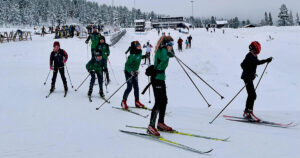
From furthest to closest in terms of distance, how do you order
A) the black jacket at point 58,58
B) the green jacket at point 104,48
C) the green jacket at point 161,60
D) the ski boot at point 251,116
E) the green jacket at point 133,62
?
the green jacket at point 104,48, the black jacket at point 58,58, the green jacket at point 133,62, the ski boot at point 251,116, the green jacket at point 161,60

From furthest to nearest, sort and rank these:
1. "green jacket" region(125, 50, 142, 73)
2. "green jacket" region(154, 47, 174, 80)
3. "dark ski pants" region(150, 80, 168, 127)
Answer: "green jacket" region(125, 50, 142, 73) < "dark ski pants" region(150, 80, 168, 127) < "green jacket" region(154, 47, 174, 80)

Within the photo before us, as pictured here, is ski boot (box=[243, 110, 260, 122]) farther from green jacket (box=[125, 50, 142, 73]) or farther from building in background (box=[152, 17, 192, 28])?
building in background (box=[152, 17, 192, 28])

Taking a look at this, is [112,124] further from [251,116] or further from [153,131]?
[251,116]

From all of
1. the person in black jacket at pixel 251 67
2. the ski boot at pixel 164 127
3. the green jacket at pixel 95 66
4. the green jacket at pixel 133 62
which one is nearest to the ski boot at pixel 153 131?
the ski boot at pixel 164 127

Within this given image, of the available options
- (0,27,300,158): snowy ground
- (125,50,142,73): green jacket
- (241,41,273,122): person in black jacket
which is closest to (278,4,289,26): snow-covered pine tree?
(0,27,300,158): snowy ground

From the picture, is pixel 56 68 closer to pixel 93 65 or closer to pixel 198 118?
pixel 93 65

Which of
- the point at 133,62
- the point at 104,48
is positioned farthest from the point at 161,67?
the point at 104,48

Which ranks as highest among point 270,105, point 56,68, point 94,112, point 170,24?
point 170,24

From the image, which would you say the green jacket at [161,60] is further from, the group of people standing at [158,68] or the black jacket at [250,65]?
the black jacket at [250,65]

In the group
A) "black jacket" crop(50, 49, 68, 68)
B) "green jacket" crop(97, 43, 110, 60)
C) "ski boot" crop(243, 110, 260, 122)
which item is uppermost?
"green jacket" crop(97, 43, 110, 60)

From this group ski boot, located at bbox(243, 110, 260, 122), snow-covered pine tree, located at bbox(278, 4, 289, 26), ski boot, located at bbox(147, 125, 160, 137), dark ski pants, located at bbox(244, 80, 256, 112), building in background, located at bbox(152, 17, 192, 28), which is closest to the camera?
ski boot, located at bbox(147, 125, 160, 137)

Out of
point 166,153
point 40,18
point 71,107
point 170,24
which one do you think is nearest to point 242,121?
point 166,153

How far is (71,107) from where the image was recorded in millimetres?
7695

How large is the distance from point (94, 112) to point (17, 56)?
582 inches
